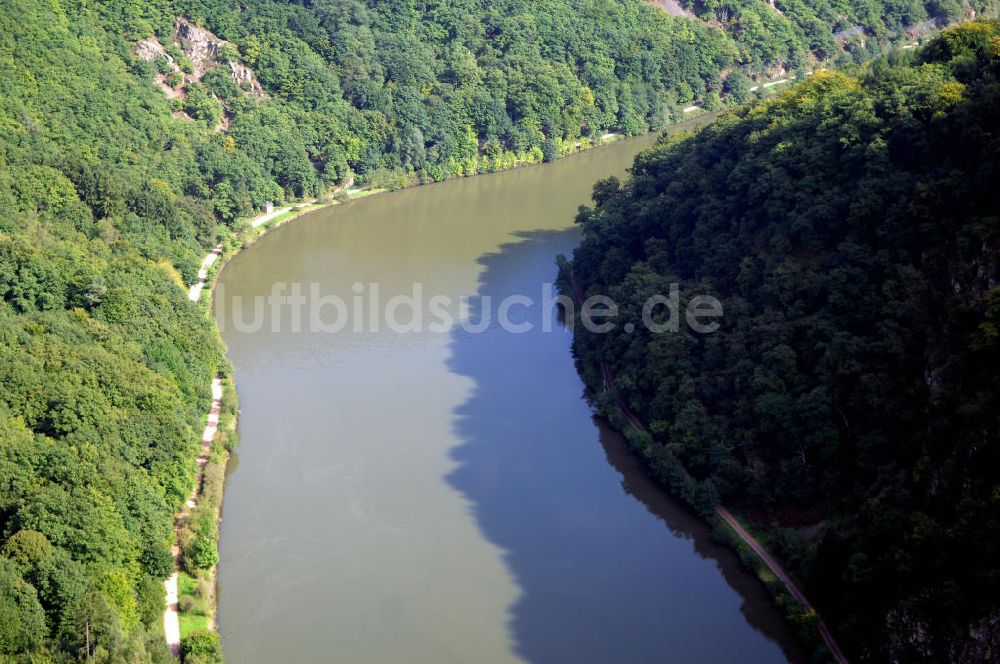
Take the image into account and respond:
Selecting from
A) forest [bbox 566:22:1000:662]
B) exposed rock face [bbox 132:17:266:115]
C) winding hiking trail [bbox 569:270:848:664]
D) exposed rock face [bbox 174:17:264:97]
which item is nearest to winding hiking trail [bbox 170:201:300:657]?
forest [bbox 566:22:1000:662]

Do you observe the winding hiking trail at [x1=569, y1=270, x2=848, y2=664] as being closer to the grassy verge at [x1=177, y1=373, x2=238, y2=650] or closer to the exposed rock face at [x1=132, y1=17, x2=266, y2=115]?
the grassy verge at [x1=177, y1=373, x2=238, y2=650]

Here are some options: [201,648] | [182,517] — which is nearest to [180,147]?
[182,517]

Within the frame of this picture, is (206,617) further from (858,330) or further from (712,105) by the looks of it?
(712,105)

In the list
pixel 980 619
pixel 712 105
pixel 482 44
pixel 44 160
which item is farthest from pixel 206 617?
pixel 712 105

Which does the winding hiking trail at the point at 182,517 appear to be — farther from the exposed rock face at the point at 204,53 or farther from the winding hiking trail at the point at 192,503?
the exposed rock face at the point at 204,53

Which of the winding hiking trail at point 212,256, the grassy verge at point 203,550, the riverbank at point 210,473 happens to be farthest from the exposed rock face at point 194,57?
the grassy verge at point 203,550
